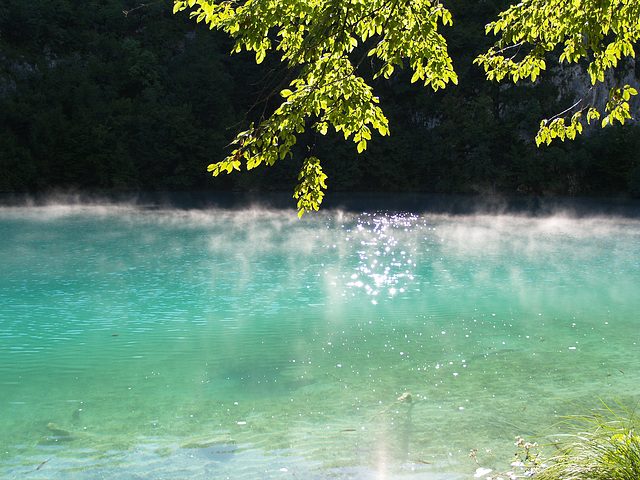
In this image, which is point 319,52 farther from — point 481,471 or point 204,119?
point 204,119

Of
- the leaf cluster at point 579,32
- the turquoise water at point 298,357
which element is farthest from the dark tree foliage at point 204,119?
the leaf cluster at point 579,32

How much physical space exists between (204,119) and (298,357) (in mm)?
49810

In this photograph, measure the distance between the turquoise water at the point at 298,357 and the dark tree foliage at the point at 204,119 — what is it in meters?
32.6

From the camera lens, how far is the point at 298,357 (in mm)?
8867

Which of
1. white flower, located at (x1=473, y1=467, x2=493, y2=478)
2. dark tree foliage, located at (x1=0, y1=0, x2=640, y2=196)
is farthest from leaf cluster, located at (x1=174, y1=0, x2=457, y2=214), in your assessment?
dark tree foliage, located at (x1=0, y1=0, x2=640, y2=196)

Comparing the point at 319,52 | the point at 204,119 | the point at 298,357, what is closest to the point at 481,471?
the point at 298,357

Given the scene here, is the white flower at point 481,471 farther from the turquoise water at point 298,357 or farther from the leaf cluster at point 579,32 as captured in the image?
the leaf cluster at point 579,32

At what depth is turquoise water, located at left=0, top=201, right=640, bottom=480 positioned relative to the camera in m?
5.89

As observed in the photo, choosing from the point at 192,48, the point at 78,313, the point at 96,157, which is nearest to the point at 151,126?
the point at 96,157

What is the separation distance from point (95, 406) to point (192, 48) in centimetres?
5493

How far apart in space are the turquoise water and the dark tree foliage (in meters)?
32.6

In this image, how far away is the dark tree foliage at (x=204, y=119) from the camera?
4894 centimetres

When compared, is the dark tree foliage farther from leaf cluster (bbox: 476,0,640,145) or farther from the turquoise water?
leaf cluster (bbox: 476,0,640,145)

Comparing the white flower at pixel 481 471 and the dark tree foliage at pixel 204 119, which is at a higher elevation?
the dark tree foliage at pixel 204 119
